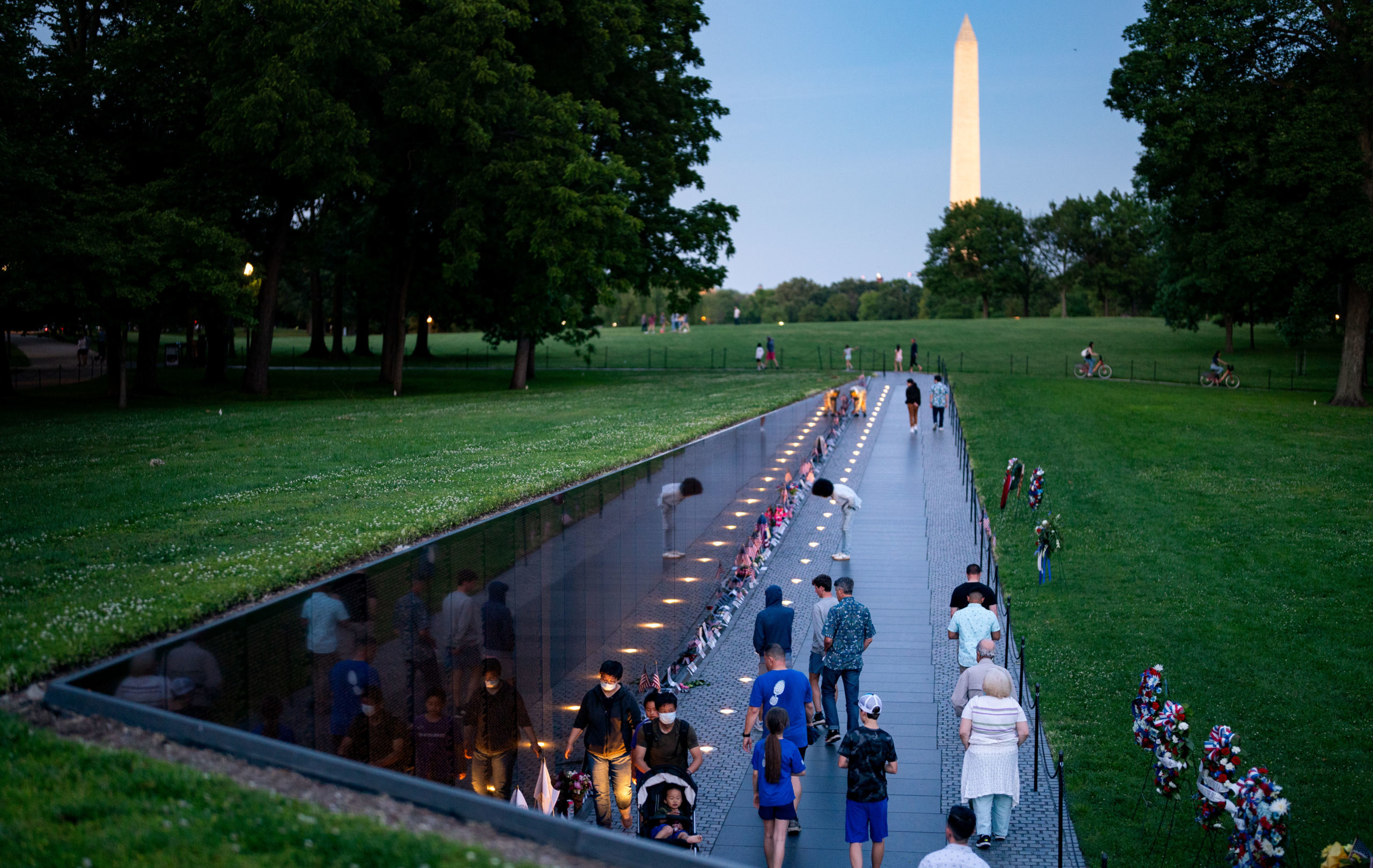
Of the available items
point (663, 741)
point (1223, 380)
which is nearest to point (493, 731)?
point (663, 741)

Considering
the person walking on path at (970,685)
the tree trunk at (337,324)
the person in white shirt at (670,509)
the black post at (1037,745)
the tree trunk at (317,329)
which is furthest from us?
the tree trunk at (317,329)

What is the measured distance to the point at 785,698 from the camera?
909cm

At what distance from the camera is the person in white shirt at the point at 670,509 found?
15336mm

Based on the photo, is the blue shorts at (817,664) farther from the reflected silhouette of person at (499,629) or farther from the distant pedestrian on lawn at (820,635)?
the reflected silhouette of person at (499,629)

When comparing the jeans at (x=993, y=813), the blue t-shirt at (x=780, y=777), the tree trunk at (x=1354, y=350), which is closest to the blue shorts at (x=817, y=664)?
the jeans at (x=993, y=813)

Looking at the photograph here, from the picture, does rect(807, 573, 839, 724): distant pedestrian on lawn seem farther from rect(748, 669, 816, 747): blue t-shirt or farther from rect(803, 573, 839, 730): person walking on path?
rect(748, 669, 816, 747): blue t-shirt

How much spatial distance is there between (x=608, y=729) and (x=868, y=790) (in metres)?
2.31

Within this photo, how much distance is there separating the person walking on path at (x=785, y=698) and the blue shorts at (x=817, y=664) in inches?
78.9

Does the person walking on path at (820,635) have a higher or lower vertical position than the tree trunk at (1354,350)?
lower

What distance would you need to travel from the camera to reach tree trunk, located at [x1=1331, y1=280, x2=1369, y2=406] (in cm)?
4072

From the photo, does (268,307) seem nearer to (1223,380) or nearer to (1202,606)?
(1202,606)

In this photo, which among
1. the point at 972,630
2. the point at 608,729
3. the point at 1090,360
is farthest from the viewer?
the point at 1090,360

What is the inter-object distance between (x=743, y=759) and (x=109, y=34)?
35156mm

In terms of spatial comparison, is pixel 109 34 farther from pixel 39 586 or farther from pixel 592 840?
pixel 592 840
